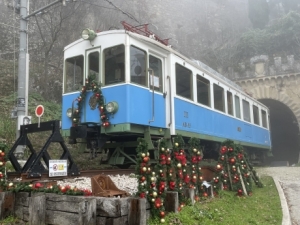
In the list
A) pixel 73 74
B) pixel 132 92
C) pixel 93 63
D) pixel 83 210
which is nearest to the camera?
pixel 83 210

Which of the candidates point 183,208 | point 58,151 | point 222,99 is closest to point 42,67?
point 58,151

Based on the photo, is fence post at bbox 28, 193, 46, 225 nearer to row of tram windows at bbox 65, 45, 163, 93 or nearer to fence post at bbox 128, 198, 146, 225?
fence post at bbox 128, 198, 146, 225

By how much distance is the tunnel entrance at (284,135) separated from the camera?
29.7 metres

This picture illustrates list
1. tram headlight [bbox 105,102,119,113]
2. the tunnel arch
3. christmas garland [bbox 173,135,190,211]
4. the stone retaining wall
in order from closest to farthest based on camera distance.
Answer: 1. the stone retaining wall
2. christmas garland [bbox 173,135,190,211]
3. tram headlight [bbox 105,102,119,113]
4. the tunnel arch

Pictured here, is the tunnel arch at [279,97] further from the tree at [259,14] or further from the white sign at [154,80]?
the white sign at [154,80]

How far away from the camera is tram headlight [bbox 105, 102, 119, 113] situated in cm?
703

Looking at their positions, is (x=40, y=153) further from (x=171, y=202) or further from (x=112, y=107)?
(x=171, y=202)

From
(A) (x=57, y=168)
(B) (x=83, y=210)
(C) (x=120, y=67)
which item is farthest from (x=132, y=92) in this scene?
(B) (x=83, y=210)

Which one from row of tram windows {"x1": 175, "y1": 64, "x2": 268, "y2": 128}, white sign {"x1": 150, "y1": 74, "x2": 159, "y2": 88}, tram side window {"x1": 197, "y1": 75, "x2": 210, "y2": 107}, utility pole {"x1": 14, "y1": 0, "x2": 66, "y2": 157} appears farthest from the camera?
tram side window {"x1": 197, "y1": 75, "x2": 210, "y2": 107}

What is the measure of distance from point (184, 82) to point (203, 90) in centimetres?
122

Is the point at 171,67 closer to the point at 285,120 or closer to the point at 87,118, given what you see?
the point at 87,118

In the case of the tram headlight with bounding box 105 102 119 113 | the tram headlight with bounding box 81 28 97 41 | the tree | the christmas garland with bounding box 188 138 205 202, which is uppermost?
the tree

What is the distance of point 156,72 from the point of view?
7867mm

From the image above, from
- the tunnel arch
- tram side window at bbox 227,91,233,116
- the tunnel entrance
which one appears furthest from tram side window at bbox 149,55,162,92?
the tunnel entrance
